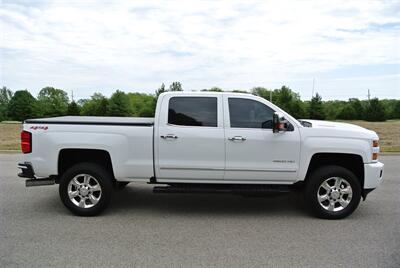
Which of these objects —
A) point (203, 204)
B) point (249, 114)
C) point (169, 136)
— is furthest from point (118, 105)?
point (249, 114)

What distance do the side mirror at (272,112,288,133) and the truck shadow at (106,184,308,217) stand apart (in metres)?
1.09

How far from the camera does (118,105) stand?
151 ft

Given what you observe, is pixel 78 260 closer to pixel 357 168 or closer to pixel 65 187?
pixel 65 187

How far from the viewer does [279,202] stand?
21.0 ft

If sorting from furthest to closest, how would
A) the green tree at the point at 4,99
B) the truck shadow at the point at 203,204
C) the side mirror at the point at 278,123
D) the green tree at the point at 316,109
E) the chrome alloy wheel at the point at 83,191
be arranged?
the green tree at the point at 4,99 → the green tree at the point at 316,109 → the truck shadow at the point at 203,204 → the chrome alloy wheel at the point at 83,191 → the side mirror at the point at 278,123

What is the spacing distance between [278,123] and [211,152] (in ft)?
3.51

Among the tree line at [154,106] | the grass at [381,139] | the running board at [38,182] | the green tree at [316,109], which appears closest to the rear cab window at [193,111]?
the running board at [38,182]

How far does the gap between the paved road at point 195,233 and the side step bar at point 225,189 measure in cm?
39

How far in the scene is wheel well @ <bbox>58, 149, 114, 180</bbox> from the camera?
5641mm

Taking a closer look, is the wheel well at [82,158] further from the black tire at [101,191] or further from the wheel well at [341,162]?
the wheel well at [341,162]

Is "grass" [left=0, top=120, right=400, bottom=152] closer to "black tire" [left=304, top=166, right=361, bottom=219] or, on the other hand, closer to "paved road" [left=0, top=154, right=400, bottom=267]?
"paved road" [left=0, top=154, right=400, bottom=267]

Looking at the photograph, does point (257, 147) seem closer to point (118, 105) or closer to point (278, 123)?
point (278, 123)

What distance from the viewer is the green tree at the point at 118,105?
44312mm

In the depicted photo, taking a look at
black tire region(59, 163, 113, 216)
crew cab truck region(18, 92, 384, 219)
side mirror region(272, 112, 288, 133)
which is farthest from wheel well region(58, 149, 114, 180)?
side mirror region(272, 112, 288, 133)
